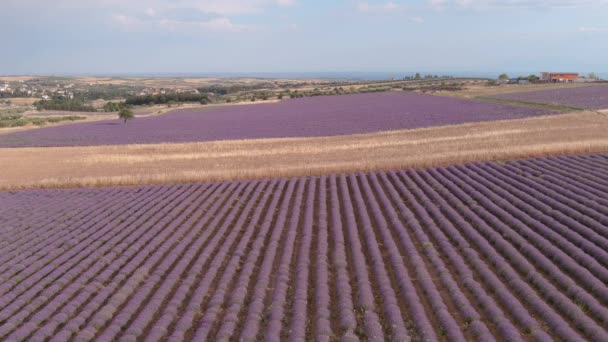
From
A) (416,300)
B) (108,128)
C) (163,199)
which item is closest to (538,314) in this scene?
(416,300)

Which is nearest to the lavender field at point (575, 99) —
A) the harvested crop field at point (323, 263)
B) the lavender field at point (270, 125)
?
the lavender field at point (270, 125)

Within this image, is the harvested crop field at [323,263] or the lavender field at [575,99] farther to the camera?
the lavender field at [575,99]

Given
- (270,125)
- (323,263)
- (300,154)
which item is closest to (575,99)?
(270,125)

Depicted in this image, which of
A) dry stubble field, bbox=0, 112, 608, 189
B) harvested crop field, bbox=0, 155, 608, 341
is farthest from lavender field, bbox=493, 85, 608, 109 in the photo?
harvested crop field, bbox=0, 155, 608, 341

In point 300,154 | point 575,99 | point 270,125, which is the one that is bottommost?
point 300,154

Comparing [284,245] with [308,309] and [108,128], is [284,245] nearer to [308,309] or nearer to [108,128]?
[308,309]

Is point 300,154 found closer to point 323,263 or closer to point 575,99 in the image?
point 323,263

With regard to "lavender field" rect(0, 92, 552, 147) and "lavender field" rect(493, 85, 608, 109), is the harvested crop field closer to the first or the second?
"lavender field" rect(0, 92, 552, 147)

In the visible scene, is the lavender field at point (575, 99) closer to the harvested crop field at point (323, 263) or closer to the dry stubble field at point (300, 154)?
the dry stubble field at point (300, 154)
